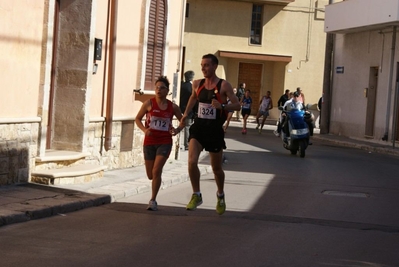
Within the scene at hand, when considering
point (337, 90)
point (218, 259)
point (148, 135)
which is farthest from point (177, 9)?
point (337, 90)

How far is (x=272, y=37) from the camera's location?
150ft

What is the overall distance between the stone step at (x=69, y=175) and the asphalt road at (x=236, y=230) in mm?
1001

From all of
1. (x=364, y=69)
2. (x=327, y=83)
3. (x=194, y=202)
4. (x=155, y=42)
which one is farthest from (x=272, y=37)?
(x=194, y=202)

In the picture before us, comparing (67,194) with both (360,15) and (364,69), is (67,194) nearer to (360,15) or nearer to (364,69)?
(360,15)

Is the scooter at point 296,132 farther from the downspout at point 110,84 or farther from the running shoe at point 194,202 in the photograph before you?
the running shoe at point 194,202

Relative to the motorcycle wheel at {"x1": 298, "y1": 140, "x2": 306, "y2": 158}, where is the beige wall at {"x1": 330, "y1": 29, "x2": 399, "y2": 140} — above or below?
above

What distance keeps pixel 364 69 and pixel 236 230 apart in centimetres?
2568

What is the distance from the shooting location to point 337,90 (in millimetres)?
37812

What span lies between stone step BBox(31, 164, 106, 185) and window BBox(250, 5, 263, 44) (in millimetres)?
32075

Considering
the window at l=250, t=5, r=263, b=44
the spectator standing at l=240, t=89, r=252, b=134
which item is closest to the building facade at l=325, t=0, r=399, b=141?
the spectator standing at l=240, t=89, r=252, b=134

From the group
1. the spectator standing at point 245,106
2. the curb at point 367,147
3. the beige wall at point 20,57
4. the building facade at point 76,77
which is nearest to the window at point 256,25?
the spectator standing at point 245,106

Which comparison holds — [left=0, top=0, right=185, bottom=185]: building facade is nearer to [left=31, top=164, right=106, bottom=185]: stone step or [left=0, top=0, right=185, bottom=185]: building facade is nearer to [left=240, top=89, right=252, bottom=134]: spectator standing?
[left=31, top=164, right=106, bottom=185]: stone step

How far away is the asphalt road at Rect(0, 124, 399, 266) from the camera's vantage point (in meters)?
7.97

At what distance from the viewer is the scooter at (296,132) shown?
2284 cm
